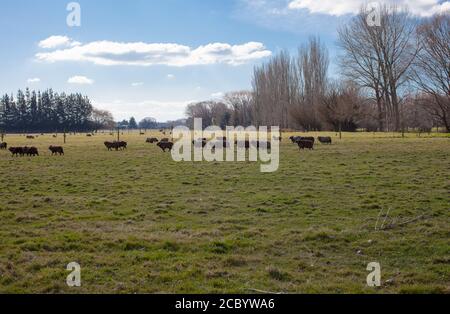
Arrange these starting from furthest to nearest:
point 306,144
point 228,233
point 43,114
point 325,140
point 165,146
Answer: point 43,114 → point 325,140 → point 165,146 → point 306,144 → point 228,233

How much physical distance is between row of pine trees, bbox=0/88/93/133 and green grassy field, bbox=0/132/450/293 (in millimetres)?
111225

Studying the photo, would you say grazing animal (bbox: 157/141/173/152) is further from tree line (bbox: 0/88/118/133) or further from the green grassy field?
tree line (bbox: 0/88/118/133)

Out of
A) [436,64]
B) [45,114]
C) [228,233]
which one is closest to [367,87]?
[436,64]

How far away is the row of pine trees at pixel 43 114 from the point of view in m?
119

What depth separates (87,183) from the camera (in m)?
16.7

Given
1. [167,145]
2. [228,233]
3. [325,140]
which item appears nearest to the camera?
[228,233]

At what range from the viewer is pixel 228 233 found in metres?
9.06

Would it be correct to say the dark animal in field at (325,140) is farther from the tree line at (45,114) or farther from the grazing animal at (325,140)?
the tree line at (45,114)

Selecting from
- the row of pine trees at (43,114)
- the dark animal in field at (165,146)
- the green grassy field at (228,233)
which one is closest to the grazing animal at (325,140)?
the dark animal in field at (165,146)

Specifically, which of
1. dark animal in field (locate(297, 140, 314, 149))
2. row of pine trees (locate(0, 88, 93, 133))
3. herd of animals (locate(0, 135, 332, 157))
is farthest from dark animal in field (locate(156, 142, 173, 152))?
row of pine trees (locate(0, 88, 93, 133))

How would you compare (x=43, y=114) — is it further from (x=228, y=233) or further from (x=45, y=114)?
(x=228, y=233)

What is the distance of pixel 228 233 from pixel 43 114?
12520 cm

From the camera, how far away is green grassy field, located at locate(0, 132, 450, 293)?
639 cm

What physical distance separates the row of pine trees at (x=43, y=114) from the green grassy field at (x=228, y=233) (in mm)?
111225
